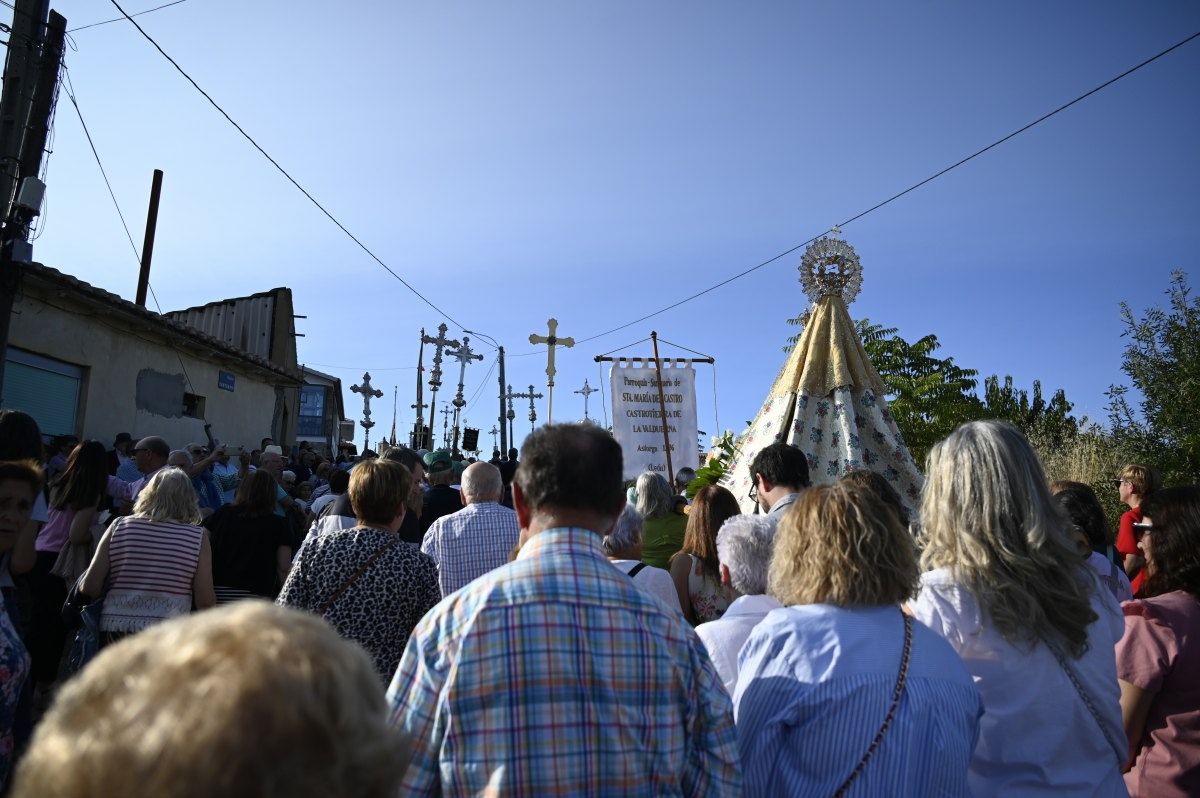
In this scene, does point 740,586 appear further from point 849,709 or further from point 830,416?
point 830,416

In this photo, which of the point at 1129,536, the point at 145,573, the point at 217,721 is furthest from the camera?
the point at 1129,536

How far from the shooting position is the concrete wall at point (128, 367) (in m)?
10.7

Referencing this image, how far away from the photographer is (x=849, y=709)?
86.3 inches

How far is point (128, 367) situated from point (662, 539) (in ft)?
34.7

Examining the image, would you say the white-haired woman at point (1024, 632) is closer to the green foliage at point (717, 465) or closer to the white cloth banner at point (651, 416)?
the green foliage at point (717, 465)

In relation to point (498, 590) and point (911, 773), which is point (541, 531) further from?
point (911, 773)

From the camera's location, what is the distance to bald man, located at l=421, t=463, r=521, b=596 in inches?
196

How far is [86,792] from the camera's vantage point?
0.85 meters

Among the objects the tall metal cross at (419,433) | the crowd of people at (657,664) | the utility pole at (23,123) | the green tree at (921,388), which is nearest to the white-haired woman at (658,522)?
the crowd of people at (657,664)

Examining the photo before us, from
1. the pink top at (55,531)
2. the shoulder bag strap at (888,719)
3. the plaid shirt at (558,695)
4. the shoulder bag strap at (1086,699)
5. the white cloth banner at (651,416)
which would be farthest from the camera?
the white cloth banner at (651,416)

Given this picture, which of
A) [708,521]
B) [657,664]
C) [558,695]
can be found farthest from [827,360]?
[558,695]

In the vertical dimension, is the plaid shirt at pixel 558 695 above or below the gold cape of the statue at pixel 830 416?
below

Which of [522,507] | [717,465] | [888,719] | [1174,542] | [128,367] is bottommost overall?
[888,719]

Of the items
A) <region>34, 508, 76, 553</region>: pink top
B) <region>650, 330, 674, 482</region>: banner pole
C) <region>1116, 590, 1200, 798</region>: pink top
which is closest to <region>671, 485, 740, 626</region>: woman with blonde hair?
<region>1116, 590, 1200, 798</region>: pink top
